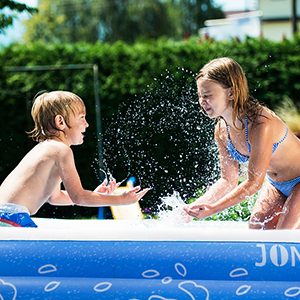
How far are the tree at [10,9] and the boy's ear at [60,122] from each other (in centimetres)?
227

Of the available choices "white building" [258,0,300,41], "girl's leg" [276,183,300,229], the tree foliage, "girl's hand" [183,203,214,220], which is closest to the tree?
"girl's hand" [183,203,214,220]

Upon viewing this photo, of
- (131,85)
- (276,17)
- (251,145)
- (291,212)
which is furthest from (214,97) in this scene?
(276,17)

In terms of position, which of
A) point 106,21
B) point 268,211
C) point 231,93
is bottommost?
point 268,211

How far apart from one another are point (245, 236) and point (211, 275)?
0.23 meters

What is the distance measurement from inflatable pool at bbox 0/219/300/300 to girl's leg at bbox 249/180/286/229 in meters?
0.84

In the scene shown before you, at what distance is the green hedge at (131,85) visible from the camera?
5.73 meters

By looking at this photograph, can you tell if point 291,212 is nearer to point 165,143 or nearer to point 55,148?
point 55,148

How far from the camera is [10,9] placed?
4.17 meters

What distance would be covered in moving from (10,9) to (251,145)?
10.2 feet

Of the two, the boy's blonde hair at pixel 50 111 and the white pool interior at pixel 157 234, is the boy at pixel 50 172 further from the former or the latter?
the white pool interior at pixel 157 234

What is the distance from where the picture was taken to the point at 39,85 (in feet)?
22.0

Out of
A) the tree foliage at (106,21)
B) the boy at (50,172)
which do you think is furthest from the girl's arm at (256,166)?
the tree foliage at (106,21)

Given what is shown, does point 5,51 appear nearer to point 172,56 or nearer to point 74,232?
point 172,56

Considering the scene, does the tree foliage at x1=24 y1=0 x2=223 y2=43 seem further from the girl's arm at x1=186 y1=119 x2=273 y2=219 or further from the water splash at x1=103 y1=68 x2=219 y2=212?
the girl's arm at x1=186 y1=119 x2=273 y2=219
